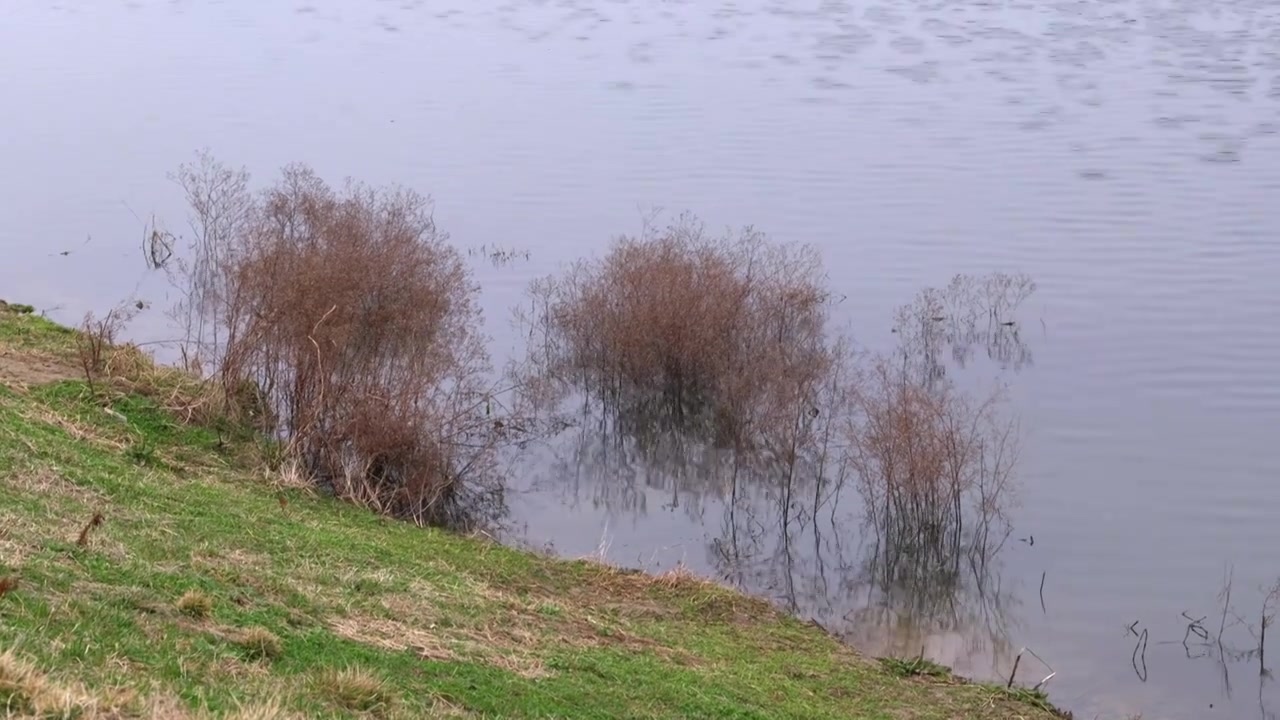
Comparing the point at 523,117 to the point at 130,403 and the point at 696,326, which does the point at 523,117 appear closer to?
the point at 696,326

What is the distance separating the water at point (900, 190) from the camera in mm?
15266

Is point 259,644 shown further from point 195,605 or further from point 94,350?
point 94,350

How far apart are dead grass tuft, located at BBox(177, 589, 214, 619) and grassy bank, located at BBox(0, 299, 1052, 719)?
0.02 metres

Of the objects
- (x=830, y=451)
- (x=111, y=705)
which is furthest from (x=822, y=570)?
(x=111, y=705)

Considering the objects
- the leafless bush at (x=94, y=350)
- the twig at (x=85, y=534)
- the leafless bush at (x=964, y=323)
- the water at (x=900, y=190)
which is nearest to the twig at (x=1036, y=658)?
the water at (x=900, y=190)

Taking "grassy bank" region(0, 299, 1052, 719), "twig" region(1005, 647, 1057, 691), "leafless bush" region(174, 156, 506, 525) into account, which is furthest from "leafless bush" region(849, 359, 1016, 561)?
"leafless bush" region(174, 156, 506, 525)

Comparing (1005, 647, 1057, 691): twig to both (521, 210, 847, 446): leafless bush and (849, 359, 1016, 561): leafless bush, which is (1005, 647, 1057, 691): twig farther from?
(521, 210, 847, 446): leafless bush

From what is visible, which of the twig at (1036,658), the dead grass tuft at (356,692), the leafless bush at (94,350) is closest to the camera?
the dead grass tuft at (356,692)

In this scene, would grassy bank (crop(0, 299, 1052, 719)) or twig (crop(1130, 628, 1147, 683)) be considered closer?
grassy bank (crop(0, 299, 1052, 719))

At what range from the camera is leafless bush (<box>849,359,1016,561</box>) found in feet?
51.7

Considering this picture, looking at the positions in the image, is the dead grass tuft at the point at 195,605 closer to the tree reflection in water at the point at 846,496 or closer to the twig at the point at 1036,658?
the twig at the point at 1036,658

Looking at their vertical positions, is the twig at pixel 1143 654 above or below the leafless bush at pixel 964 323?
below

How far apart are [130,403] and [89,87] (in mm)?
22546

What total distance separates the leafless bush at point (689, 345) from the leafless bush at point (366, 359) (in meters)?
1.37
